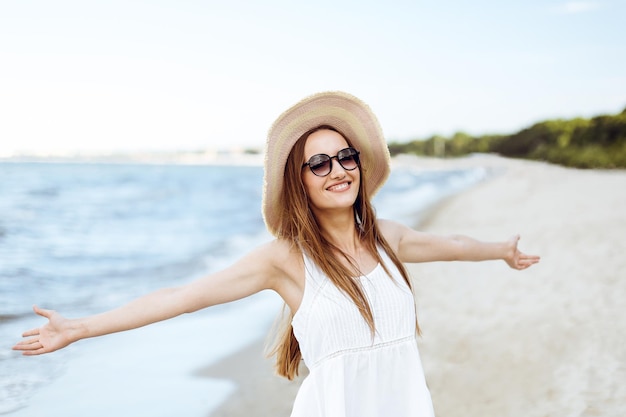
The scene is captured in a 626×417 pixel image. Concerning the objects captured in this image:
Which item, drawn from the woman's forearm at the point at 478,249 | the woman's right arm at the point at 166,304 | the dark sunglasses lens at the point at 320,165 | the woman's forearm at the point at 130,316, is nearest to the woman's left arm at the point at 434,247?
the woman's forearm at the point at 478,249

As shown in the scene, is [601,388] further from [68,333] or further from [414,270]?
[414,270]

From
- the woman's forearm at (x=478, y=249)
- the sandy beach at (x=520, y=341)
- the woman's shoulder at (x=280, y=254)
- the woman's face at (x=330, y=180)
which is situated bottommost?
the sandy beach at (x=520, y=341)

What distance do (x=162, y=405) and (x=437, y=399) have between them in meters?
1.83

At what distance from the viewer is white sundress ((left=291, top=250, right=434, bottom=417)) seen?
194 cm

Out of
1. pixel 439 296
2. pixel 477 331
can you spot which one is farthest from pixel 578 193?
pixel 477 331

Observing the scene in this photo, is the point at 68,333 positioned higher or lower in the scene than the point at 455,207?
higher

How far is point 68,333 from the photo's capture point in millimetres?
1899

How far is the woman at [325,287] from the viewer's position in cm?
194

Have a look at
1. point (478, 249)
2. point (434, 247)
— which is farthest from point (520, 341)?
point (434, 247)

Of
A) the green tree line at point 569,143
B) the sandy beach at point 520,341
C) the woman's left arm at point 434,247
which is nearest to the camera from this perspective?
the woman's left arm at point 434,247

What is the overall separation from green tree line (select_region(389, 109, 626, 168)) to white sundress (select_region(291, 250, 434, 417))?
2476 centimetres

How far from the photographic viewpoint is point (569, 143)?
1601 inches

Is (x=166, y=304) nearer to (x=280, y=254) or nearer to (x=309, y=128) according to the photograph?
(x=280, y=254)

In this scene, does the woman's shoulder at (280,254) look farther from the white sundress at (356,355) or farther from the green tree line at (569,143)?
the green tree line at (569,143)
